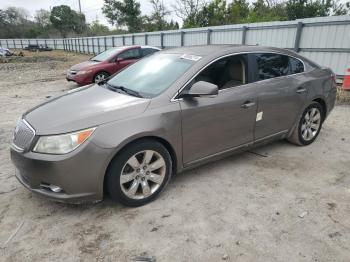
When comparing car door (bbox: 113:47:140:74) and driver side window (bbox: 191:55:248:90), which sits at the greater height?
driver side window (bbox: 191:55:248:90)

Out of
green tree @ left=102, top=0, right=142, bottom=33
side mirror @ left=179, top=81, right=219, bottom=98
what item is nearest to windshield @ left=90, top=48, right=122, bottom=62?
side mirror @ left=179, top=81, right=219, bottom=98

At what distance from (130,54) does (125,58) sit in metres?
0.27

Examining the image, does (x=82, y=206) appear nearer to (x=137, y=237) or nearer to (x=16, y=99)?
(x=137, y=237)

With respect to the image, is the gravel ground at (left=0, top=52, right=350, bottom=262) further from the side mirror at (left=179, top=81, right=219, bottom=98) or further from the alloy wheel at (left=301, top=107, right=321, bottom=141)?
the side mirror at (left=179, top=81, right=219, bottom=98)

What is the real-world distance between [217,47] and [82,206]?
248 cm

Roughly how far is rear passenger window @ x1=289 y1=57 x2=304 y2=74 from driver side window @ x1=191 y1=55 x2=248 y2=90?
0.92 m

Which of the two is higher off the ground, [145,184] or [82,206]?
[145,184]

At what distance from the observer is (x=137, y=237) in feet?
8.46

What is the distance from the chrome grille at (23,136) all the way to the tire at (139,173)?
2.61 ft

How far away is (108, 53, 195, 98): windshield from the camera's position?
3.20 metres

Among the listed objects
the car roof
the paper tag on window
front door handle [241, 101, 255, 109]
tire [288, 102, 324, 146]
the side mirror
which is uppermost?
the car roof

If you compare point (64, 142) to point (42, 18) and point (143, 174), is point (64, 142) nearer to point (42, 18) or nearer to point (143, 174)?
point (143, 174)

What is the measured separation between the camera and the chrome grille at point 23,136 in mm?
2716

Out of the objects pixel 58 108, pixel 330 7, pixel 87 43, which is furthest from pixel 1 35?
pixel 58 108
